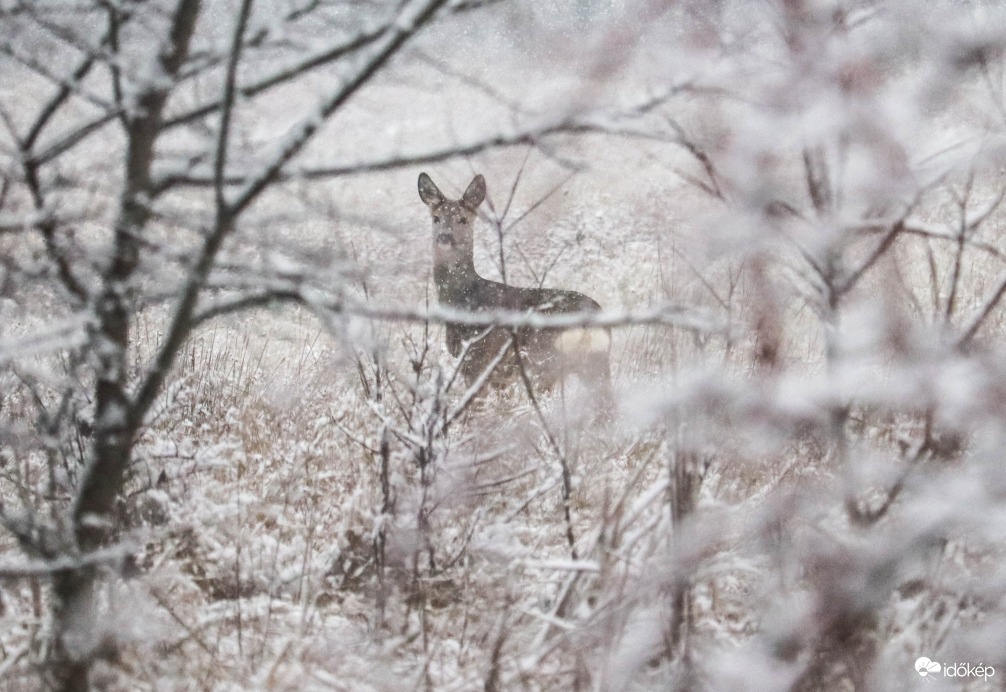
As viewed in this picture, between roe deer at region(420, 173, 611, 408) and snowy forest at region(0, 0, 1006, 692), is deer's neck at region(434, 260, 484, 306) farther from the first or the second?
snowy forest at region(0, 0, 1006, 692)

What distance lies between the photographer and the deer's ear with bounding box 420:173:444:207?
2654mm

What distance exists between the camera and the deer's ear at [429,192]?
265cm

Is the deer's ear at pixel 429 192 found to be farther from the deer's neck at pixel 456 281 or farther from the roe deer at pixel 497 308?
the deer's neck at pixel 456 281

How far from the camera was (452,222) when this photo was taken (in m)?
2.80

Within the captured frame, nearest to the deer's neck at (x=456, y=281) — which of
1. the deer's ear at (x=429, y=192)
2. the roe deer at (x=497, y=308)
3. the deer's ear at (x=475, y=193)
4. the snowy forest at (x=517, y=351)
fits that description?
the roe deer at (x=497, y=308)

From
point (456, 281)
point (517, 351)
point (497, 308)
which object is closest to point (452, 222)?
point (456, 281)

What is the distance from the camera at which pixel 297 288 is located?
1341 mm

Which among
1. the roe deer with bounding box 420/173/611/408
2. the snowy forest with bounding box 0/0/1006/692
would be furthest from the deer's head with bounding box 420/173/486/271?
the snowy forest with bounding box 0/0/1006/692

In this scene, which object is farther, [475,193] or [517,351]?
[475,193]

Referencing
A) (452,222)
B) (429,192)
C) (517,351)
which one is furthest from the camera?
(452,222)

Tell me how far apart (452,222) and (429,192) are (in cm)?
16

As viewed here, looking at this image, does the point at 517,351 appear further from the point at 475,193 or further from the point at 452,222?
the point at 452,222

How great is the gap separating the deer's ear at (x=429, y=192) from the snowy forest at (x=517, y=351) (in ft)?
1.10

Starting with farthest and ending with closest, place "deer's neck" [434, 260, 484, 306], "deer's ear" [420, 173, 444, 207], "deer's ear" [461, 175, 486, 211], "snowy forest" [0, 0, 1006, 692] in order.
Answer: "deer's neck" [434, 260, 484, 306] < "deer's ear" [420, 173, 444, 207] < "deer's ear" [461, 175, 486, 211] < "snowy forest" [0, 0, 1006, 692]
